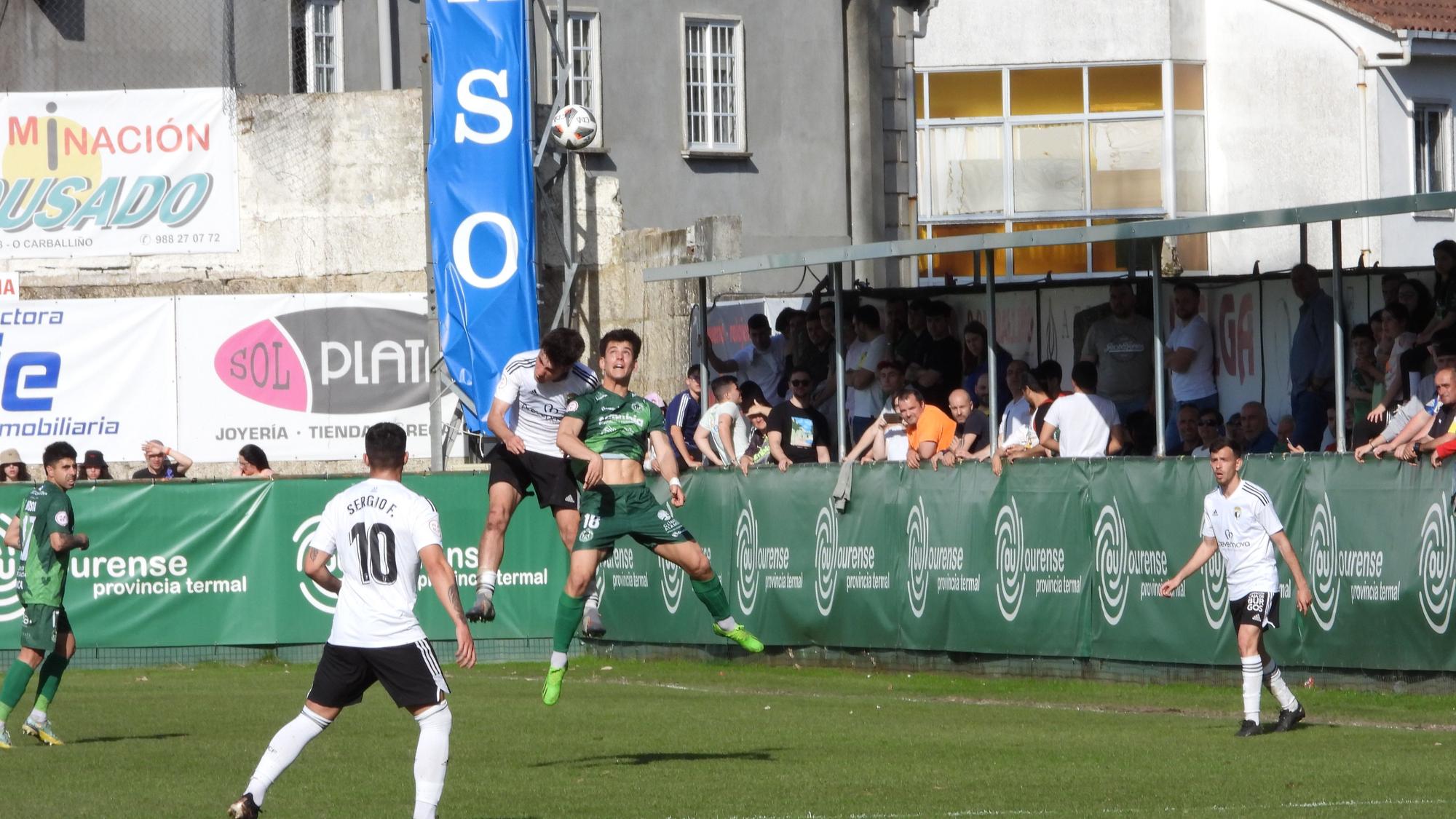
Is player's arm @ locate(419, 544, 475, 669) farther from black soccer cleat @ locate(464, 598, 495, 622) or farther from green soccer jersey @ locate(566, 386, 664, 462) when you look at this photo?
green soccer jersey @ locate(566, 386, 664, 462)

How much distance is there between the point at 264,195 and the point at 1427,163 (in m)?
20.4

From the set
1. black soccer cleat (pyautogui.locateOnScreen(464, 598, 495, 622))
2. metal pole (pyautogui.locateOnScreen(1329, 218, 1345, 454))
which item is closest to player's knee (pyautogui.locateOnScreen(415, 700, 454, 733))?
black soccer cleat (pyautogui.locateOnScreen(464, 598, 495, 622))

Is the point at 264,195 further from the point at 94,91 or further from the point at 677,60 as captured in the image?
the point at 677,60

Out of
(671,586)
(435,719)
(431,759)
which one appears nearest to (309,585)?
(671,586)

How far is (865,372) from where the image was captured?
72.5ft

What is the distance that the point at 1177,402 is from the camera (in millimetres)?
19891

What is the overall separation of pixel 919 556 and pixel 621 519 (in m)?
6.81

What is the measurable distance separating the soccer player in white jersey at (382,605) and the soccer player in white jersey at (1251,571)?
631 centimetres

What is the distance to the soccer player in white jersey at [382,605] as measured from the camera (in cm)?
1014

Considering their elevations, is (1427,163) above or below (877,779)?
above

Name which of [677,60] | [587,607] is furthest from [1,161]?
[587,607]

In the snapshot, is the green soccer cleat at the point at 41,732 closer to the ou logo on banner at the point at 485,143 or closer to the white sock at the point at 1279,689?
the white sock at the point at 1279,689

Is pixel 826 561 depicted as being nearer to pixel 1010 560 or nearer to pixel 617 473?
pixel 1010 560

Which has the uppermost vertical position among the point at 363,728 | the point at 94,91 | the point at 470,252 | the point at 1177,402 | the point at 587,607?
the point at 94,91
